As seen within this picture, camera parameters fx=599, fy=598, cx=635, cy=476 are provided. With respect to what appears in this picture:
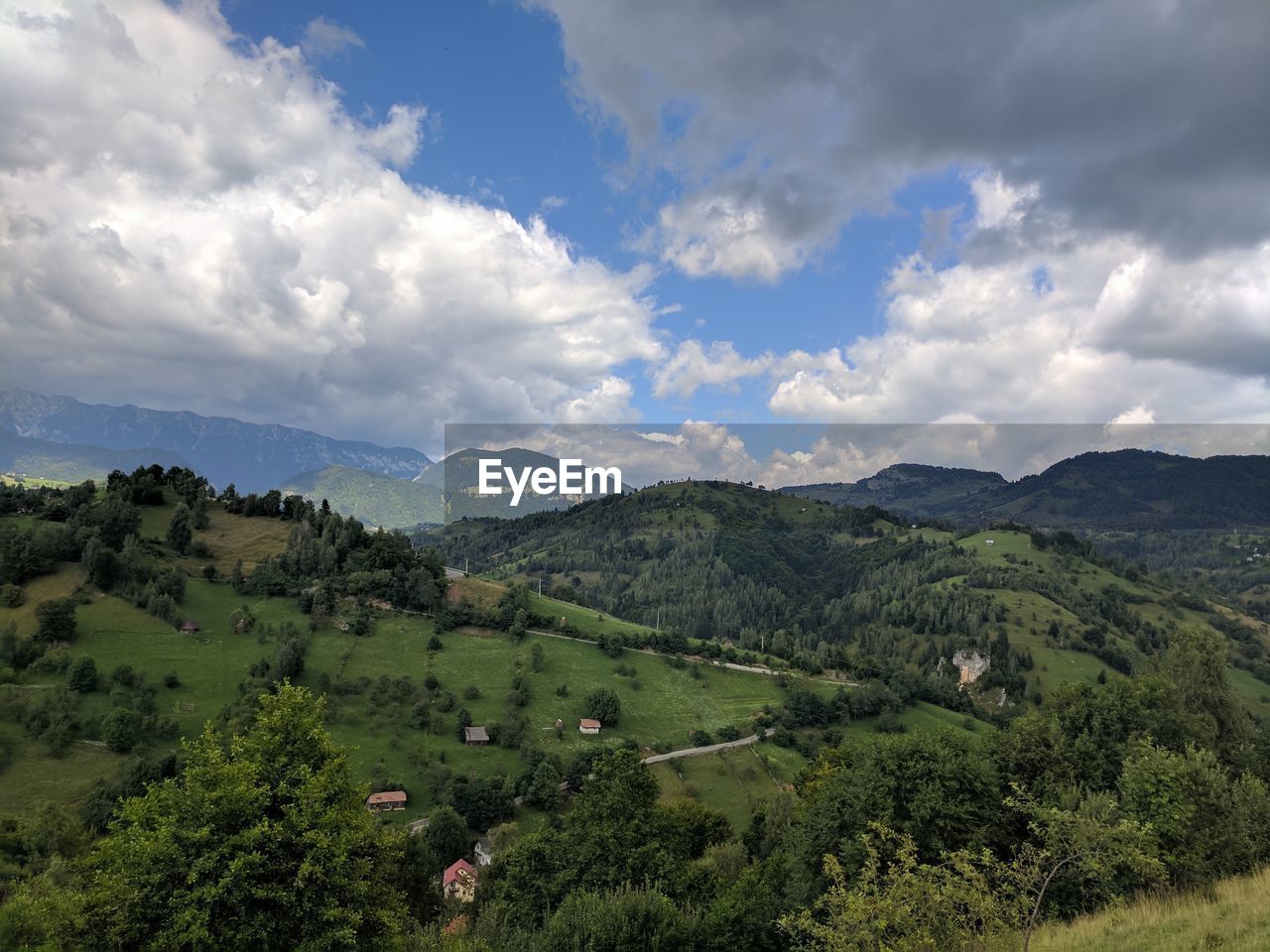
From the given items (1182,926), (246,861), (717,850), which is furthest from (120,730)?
(1182,926)

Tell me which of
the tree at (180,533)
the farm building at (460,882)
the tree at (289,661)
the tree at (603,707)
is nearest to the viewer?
the farm building at (460,882)

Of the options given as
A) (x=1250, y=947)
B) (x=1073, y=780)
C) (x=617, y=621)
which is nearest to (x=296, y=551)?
(x=617, y=621)

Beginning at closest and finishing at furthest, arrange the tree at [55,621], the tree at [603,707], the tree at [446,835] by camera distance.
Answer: the tree at [446,835]
the tree at [55,621]
the tree at [603,707]

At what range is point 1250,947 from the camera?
46.8 ft

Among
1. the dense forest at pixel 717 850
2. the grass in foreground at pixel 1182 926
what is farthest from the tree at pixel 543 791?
the grass in foreground at pixel 1182 926

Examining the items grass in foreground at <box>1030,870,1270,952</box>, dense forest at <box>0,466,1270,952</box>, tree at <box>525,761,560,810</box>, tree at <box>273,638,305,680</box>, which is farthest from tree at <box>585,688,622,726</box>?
grass in foreground at <box>1030,870,1270,952</box>

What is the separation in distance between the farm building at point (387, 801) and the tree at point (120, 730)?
27.6 metres

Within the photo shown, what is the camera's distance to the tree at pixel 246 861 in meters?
16.8

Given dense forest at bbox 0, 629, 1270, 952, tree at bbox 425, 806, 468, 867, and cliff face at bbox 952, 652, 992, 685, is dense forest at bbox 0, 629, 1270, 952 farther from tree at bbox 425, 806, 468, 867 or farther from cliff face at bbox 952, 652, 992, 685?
cliff face at bbox 952, 652, 992, 685

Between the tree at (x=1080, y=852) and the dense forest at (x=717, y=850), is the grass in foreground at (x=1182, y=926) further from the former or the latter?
the dense forest at (x=717, y=850)

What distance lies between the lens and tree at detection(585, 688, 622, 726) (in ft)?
322

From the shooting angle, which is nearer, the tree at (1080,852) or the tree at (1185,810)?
the tree at (1080,852)

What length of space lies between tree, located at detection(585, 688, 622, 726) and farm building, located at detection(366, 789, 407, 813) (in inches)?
1337

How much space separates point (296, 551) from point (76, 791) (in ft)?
197
